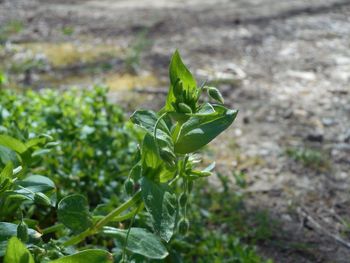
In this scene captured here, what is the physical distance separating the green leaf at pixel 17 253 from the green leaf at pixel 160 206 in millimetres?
275

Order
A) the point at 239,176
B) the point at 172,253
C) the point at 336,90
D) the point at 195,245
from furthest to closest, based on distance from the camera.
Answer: the point at 336,90, the point at 239,176, the point at 195,245, the point at 172,253

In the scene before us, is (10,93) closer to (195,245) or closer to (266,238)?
(195,245)

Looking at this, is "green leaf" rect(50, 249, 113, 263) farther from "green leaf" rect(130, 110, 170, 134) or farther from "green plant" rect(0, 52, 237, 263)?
"green leaf" rect(130, 110, 170, 134)

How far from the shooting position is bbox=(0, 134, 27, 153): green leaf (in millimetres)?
1633

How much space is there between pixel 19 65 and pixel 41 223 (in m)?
1.99

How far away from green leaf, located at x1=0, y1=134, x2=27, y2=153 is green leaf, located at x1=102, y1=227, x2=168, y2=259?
318 mm

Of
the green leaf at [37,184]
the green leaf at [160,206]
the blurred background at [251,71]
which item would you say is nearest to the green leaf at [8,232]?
the green leaf at [37,184]

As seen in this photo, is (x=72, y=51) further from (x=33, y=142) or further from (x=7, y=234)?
(x=7, y=234)

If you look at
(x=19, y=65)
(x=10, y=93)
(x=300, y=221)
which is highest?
(x=10, y=93)

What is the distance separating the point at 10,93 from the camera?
8.15 feet

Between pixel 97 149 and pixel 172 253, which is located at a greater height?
pixel 97 149

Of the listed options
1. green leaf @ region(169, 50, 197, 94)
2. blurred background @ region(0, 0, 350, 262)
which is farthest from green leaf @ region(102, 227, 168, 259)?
blurred background @ region(0, 0, 350, 262)

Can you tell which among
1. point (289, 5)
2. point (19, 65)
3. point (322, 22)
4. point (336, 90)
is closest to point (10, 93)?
point (19, 65)

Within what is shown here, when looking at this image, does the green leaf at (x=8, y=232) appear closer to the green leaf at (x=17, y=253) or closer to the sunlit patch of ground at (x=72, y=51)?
the green leaf at (x=17, y=253)
